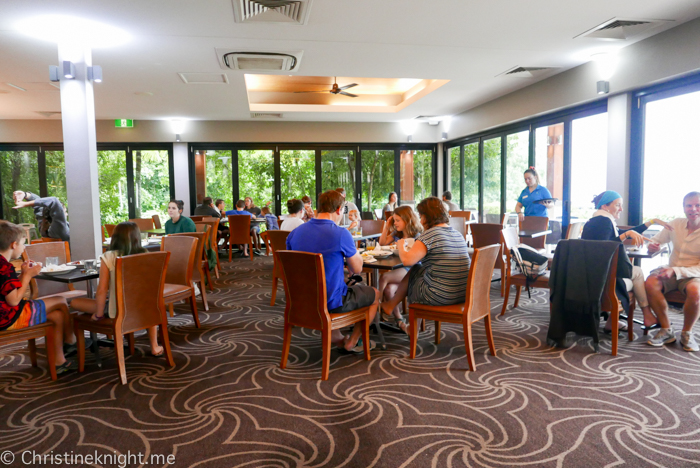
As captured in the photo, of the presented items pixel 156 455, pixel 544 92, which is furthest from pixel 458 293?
pixel 544 92

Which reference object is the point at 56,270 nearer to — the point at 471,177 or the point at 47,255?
the point at 47,255

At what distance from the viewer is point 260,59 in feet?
20.4

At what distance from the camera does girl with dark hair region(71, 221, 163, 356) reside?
130 inches

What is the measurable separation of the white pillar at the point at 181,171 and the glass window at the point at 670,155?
984 centimetres

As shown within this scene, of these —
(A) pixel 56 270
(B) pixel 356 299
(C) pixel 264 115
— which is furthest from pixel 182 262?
(C) pixel 264 115

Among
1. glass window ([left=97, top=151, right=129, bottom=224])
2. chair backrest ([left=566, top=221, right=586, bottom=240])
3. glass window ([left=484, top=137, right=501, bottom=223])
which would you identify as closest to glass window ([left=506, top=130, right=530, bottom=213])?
glass window ([left=484, top=137, right=501, bottom=223])

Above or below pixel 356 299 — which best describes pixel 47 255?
above

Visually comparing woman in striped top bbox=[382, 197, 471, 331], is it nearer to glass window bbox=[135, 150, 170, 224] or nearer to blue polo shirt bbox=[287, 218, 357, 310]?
blue polo shirt bbox=[287, 218, 357, 310]

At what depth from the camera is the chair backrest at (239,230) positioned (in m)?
9.44

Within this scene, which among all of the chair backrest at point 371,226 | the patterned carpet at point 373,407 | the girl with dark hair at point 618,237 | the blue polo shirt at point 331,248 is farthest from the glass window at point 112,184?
the girl with dark hair at point 618,237

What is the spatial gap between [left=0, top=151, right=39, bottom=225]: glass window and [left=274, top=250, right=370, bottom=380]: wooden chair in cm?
1086

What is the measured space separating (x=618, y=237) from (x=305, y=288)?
2.94m

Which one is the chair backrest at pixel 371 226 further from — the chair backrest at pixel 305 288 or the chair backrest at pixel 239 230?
the chair backrest at pixel 239 230

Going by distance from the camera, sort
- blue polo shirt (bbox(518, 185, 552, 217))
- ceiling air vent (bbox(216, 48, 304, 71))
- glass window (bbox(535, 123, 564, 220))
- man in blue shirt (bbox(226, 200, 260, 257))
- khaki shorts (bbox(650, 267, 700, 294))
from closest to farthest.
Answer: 1. khaki shorts (bbox(650, 267, 700, 294))
2. ceiling air vent (bbox(216, 48, 304, 71))
3. blue polo shirt (bbox(518, 185, 552, 217))
4. glass window (bbox(535, 123, 564, 220))
5. man in blue shirt (bbox(226, 200, 260, 257))
